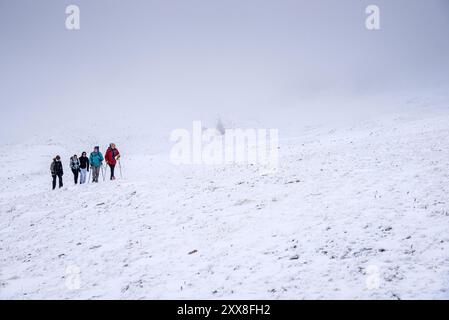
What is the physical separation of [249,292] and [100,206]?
1096cm

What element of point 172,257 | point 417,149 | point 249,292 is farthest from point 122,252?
point 417,149

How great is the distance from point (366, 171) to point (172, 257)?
10.1m

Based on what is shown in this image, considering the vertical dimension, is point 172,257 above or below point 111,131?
below

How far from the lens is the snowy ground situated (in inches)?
279

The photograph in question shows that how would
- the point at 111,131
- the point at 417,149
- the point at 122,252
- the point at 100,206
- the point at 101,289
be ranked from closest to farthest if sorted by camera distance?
the point at 101,289 → the point at 122,252 → the point at 100,206 → the point at 417,149 → the point at 111,131

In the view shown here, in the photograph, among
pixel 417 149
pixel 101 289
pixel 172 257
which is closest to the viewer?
pixel 101 289

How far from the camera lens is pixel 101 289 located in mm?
7918

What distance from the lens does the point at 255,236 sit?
9.74 metres

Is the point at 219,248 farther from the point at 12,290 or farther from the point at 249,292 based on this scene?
the point at 12,290

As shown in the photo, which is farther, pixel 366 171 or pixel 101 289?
pixel 366 171

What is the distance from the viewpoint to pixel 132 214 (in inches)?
535

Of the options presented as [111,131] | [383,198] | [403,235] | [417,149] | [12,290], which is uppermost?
[111,131]

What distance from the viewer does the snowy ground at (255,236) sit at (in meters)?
7.09

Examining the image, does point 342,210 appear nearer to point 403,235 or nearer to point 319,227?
point 319,227
